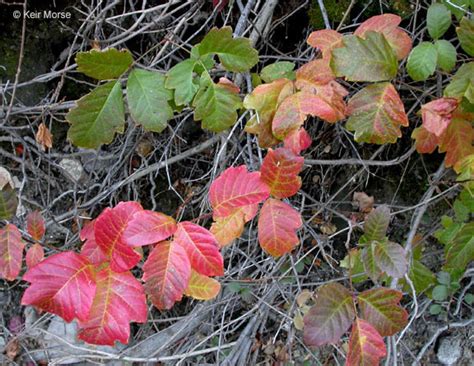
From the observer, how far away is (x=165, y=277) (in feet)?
3.07

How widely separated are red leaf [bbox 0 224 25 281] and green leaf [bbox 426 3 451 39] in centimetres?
107

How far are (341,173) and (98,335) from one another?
970 mm

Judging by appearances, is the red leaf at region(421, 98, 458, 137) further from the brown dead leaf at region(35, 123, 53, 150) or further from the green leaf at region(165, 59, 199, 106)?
the brown dead leaf at region(35, 123, 53, 150)

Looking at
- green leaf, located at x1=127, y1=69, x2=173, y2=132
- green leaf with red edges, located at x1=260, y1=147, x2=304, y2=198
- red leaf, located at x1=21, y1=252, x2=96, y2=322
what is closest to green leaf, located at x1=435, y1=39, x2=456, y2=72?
green leaf with red edges, located at x1=260, y1=147, x2=304, y2=198

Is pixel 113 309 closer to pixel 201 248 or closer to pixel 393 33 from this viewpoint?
pixel 201 248

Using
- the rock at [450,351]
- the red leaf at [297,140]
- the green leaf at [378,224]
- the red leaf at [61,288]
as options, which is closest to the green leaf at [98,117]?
the red leaf at [61,288]

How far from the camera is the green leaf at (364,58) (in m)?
1.00

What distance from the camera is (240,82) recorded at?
135 centimetres

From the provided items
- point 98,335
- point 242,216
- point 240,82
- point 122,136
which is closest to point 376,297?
point 242,216

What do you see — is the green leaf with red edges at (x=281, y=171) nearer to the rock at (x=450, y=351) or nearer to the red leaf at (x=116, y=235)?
the red leaf at (x=116, y=235)

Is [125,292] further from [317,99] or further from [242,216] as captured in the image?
[317,99]

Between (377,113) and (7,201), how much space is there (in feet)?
2.87

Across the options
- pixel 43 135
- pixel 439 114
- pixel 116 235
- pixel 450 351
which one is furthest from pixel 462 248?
pixel 43 135

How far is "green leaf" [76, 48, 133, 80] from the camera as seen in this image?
105 cm
